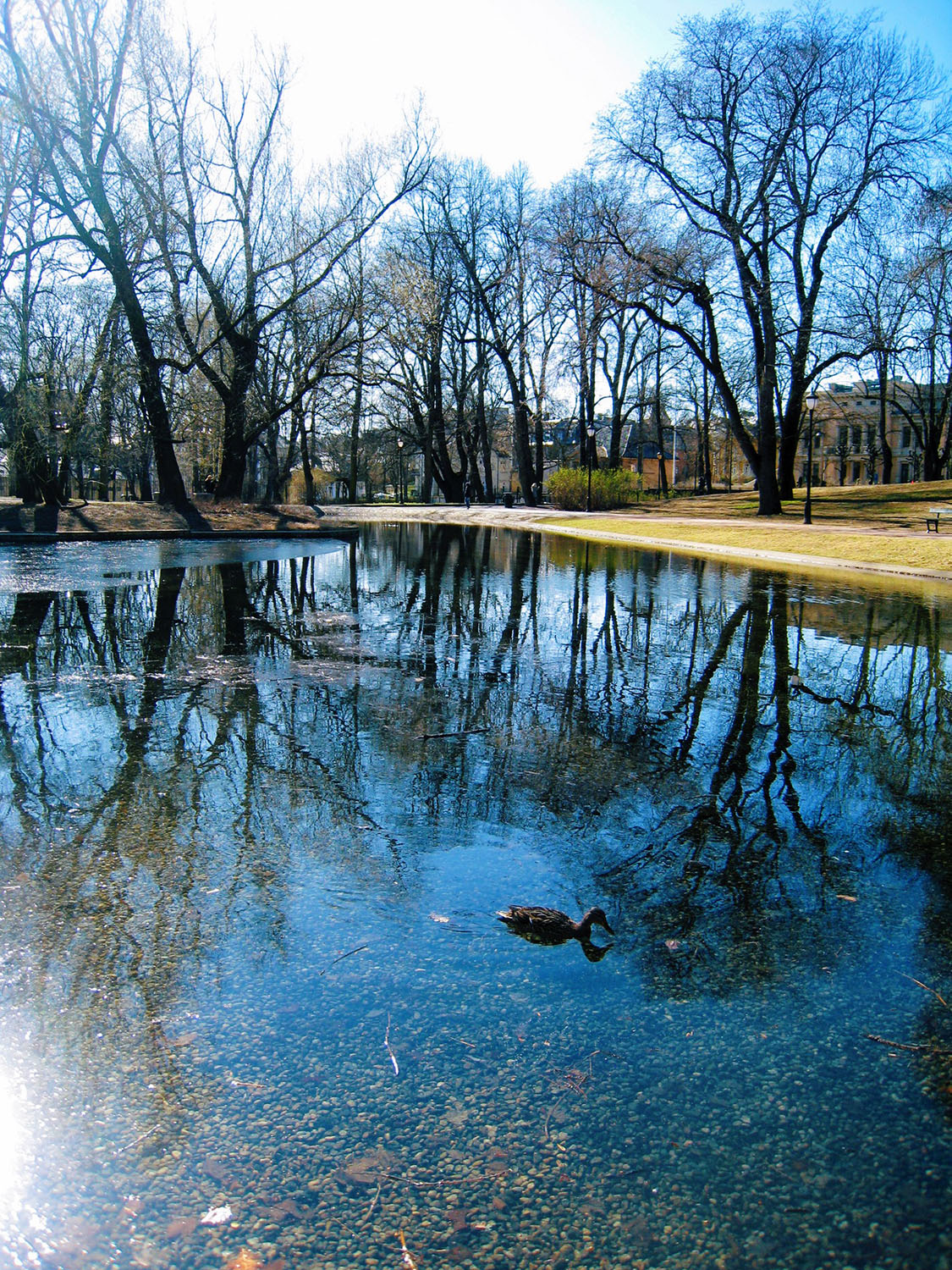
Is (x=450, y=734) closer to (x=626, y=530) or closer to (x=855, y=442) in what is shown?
(x=626, y=530)

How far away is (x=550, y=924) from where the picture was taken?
3.70 metres

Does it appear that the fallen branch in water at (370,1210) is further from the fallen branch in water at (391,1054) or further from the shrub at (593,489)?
the shrub at (593,489)

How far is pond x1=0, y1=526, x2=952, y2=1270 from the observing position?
2.31 meters

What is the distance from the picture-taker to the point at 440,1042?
2961 mm

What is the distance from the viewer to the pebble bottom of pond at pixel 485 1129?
2225 mm

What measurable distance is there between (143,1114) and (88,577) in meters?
15.0

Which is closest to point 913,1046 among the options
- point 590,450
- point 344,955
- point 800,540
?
point 344,955

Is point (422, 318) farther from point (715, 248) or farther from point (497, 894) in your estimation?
point (497, 894)

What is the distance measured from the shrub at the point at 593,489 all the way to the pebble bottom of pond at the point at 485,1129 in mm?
41157

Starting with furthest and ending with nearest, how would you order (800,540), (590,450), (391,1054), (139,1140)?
(590,450) < (800,540) < (391,1054) < (139,1140)

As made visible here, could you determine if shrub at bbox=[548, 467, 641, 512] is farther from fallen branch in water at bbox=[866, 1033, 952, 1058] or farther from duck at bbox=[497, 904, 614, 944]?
fallen branch in water at bbox=[866, 1033, 952, 1058]

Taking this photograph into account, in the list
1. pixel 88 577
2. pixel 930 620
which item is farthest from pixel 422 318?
pixel 930 620

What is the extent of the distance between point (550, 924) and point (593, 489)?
Result: 41811 millimetres

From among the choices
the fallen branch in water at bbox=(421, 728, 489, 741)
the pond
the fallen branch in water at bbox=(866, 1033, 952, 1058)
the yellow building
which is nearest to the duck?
the pond
